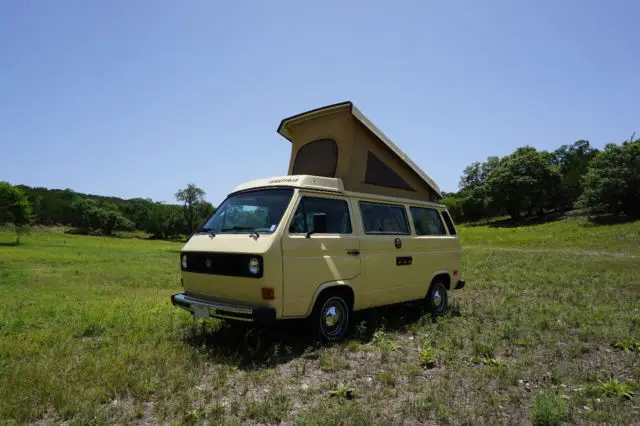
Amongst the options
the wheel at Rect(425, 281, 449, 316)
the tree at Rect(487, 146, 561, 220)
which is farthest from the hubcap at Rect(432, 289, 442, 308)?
the tree at Rect(487, 146, 561, 220)

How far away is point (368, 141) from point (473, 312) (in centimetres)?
457

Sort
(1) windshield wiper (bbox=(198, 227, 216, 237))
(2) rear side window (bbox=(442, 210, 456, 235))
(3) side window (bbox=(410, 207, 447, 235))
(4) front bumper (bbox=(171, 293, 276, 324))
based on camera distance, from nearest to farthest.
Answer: (4) front bumper (bbox=(171, 293, 276, 324)) → (1) windshield wiper (bbox=(198, 227, 216, 237)) → (3) side window (bbox=(410, 207, 447, 235)) → (2) rear side window (bbox=(442, 210, 456, 235))

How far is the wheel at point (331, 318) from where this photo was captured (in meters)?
6.17

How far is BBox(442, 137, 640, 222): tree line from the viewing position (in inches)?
1855

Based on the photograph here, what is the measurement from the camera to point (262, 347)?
248 inches

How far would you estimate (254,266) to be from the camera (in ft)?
18.1

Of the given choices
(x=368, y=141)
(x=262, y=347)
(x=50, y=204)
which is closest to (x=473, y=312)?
(x=368, y=141)

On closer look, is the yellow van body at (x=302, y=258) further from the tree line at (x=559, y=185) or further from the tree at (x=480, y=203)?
the tree at (x=480, y=203)

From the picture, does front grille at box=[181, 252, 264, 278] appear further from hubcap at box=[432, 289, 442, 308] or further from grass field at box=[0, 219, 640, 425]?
hubcap at box=[432, 289, 442, 308]

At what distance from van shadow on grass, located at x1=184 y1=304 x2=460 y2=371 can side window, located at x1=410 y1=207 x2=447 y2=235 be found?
180 cm

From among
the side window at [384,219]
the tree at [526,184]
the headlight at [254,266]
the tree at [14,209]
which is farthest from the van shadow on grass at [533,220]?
the tree at [14,209]

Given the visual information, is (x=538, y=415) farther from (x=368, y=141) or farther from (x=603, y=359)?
(x=368, y=141)

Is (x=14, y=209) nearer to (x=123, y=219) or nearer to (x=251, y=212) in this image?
(x=123, y=219)

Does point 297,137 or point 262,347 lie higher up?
point 297,137
